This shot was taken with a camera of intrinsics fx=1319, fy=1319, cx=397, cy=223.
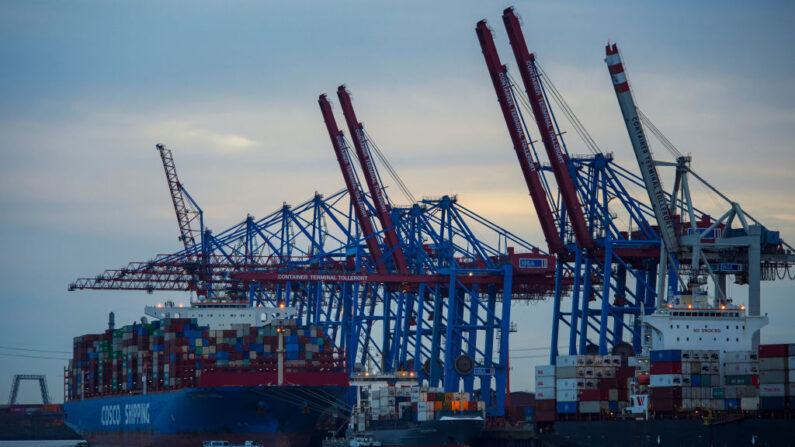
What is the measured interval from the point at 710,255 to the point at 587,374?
57.6 feet

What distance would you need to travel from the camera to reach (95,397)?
319 ft

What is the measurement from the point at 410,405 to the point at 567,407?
49.8 ft

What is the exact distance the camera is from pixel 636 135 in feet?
239

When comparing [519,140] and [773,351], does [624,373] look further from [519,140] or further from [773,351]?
[519,140]

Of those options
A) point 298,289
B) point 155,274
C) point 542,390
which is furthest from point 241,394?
point 298,289

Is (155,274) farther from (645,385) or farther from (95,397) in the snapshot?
(645,385)

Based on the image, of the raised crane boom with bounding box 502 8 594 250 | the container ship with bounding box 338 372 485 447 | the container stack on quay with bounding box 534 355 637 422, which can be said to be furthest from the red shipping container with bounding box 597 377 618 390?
the raised crane boom with bounding box 502 8 594 250

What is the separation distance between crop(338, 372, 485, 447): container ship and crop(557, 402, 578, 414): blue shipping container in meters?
10.6

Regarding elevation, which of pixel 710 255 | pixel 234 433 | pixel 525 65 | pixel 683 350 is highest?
pixel 525 65

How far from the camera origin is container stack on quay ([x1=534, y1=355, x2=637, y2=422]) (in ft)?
205

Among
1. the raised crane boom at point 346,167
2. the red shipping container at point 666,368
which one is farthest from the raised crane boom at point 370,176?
the red shipping container at point 666,368

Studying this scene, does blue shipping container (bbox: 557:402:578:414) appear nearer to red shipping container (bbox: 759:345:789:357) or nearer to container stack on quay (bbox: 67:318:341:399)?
red shipping container (bbox: 759:345:789:357)

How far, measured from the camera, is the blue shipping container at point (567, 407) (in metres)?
62.5

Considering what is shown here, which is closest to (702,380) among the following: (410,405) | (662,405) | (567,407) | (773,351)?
(662,405)
